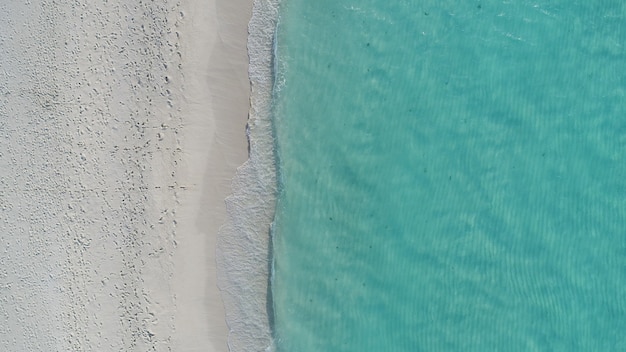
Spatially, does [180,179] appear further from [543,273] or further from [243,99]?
[543,273]

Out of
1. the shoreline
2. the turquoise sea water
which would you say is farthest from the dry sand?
the turquoise sea water

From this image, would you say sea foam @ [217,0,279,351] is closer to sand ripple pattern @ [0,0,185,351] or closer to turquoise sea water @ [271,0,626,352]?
turquoise sea water @ [271,0,626,352]

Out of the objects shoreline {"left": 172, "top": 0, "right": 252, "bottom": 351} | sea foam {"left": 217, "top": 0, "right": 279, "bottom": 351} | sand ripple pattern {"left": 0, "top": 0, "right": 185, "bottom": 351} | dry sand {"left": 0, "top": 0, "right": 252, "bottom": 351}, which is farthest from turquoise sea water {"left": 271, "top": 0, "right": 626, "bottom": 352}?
sand ripple pattern {"left": 0, "top": 0, "right": 185, "bottom": 351}

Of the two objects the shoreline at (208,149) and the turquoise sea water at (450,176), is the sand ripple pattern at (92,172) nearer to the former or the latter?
the shoreline at (208,149)

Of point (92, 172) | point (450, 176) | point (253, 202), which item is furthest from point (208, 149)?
point (450, 176)

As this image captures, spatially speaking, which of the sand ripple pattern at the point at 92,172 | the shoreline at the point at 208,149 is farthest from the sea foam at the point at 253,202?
the sand ripple pattern at the point at 92,172
